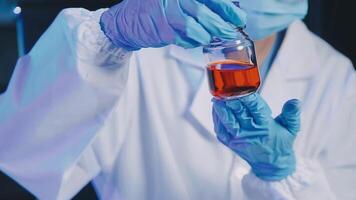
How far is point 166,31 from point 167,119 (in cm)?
39

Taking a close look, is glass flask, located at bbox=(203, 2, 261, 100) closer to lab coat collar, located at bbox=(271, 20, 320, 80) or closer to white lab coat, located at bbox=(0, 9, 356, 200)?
white lab coat, located at bbox=(0, 9, 356, 200)

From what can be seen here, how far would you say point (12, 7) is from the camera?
1303 millimetres

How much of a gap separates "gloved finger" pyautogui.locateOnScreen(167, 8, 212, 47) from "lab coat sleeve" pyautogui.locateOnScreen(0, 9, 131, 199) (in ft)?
0.51

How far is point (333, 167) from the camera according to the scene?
118cm

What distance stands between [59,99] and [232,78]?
12.7 inches

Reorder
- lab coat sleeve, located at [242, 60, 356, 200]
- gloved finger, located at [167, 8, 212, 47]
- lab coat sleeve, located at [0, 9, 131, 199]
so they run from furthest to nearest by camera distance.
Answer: lab coat sleeve, located at [242, 60, 356, 200] < lab coat sleeve, located at [0, 9, 131, 199] < gloved finger, located at [167, 8, 212, 47]

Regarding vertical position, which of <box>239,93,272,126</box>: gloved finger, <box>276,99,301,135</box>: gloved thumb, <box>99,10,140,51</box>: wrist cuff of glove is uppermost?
<box>99,10,140,51</box>: wrist cuff of glove

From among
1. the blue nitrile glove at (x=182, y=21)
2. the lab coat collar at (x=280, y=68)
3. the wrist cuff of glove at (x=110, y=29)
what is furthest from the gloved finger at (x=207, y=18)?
the lab coat collar at (x=280, y=68)

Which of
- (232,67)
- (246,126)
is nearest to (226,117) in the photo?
(246,126)

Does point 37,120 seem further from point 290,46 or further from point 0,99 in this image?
point 290,46

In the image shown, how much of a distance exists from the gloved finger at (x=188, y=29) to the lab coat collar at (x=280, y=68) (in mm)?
376

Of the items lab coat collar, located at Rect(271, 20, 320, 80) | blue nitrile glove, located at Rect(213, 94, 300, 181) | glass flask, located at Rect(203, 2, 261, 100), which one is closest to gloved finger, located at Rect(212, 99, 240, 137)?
blue nitrile glove, located at Rect(213, 94, 300, 181)

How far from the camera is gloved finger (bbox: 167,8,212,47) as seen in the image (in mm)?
805

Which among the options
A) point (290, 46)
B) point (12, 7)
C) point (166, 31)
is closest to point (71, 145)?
point (166, 31)
